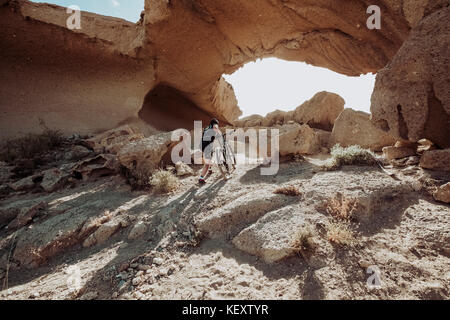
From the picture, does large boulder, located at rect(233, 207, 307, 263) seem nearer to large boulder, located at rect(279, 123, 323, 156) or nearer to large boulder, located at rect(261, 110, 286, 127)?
large boulder, located at rect(279, 123, 323, 156)

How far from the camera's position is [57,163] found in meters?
5.97

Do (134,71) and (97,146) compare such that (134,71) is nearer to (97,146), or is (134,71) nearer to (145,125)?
(145,125)

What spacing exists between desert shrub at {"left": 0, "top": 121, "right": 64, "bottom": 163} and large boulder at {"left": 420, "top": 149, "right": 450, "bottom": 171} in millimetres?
9318

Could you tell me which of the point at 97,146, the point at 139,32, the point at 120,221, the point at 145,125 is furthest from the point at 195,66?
the point at 120,221

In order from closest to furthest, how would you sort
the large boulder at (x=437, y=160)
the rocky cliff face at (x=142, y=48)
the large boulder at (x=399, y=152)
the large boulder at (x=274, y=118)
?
the large boulder at (x=437, y=160), the large boulder at (x=399, y=152), the rocky cliff face at (x=142, y=48), the large boulder at (x=274, y=118)

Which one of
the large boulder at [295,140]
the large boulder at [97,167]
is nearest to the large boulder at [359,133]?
the large boulder at [295,140]

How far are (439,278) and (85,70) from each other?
444 inches

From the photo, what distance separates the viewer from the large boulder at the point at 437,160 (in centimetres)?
320

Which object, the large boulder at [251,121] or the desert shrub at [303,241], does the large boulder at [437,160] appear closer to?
the desert shrub at [303,241]

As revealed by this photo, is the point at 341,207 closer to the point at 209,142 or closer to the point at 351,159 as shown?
the point at 351,159

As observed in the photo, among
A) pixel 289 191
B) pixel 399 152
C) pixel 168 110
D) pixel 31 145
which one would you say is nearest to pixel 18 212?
pixel 31 145

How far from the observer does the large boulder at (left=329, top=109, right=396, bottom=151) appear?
585 centimetres

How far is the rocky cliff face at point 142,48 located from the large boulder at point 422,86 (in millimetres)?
3188

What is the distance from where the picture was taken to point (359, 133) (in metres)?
6.16
